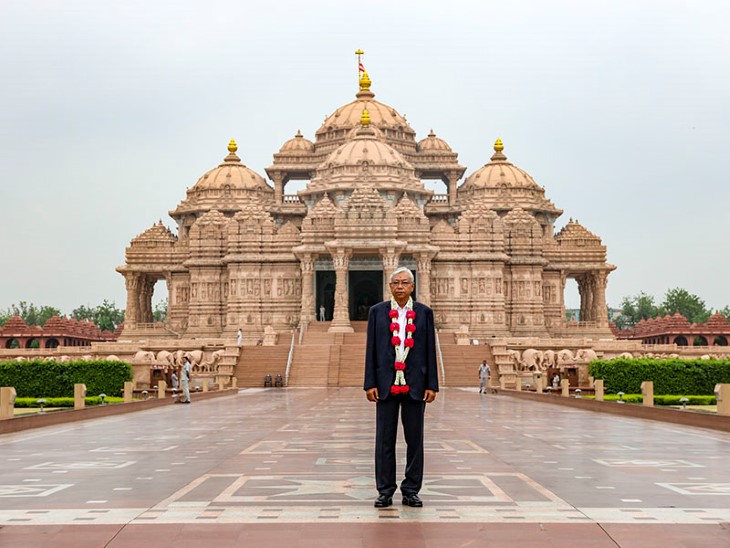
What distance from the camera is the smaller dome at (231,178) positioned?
9412cm

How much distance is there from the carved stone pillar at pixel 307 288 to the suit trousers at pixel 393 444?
2431 inches

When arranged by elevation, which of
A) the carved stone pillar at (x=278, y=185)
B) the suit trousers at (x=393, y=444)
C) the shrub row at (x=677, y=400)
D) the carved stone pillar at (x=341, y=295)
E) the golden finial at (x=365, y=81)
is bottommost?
the shrub row at (x=677, y=400)

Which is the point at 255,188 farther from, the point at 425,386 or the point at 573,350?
the point at 425,386

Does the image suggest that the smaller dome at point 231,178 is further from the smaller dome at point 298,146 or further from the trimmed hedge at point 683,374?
the trimmed hedge at point 683,374

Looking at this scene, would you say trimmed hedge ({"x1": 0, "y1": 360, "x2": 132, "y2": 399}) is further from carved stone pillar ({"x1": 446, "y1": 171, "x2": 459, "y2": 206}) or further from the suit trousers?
carved stone pillar ({"x1": 446, "y1": 171, "x2": 459, "y2": 206})

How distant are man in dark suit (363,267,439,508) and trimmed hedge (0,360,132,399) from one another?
29.5 m

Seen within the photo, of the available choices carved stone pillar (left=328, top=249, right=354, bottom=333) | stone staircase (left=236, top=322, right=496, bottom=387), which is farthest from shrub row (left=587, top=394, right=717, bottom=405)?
carved stone pillar (left=328, top=249, right=354, bottom=333)

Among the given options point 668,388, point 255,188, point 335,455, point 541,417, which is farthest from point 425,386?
point 255,188

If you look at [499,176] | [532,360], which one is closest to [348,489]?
[532,360]

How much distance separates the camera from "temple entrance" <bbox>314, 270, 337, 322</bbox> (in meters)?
81.9

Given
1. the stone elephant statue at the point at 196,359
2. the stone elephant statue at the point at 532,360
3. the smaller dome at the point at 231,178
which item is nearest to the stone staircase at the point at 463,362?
the stone elephant statue at the point at 532,360

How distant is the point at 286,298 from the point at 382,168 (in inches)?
587

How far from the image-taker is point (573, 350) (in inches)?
2479

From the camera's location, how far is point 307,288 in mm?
73938
